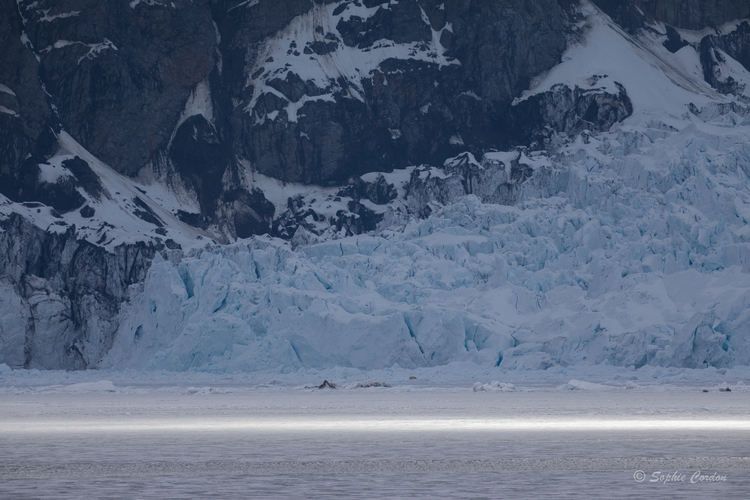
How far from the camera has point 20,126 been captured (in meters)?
63.0

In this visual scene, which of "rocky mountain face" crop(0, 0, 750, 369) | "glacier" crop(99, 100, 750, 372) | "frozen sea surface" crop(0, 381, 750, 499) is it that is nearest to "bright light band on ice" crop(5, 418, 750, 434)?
"frozen sea surface" crop(0, 381, 750, 499)

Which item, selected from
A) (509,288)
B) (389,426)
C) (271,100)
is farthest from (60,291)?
(389,426)

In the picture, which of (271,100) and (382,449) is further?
(271,100)

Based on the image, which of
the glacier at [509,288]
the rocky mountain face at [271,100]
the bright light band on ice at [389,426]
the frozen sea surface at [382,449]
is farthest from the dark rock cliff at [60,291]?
the bright light band on ice at [389,426]

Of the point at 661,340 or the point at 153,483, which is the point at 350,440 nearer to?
the point at 153,483

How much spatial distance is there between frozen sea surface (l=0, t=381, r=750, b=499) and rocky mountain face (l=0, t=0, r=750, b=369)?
4186 centimetres

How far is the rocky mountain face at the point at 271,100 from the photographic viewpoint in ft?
207

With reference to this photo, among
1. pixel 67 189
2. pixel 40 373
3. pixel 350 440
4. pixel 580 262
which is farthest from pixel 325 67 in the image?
pixel 350 440

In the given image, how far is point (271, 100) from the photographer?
214 ft

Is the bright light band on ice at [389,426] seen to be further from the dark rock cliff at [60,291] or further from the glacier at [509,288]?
the dark rock cliff at [60,291]

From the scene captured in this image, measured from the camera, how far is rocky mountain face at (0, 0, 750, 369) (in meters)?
63.1

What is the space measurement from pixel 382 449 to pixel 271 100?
5571 cm

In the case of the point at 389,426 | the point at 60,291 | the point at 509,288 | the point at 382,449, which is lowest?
the point at 60,291

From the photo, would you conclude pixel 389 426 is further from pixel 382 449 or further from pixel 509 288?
pixel 509 288
